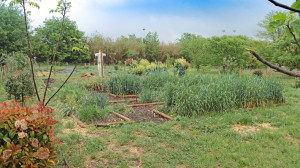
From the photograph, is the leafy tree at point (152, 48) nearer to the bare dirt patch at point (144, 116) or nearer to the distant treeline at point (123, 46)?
the distant treeline at point (123, 46)

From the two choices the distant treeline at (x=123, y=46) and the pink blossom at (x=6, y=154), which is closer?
the pink blossom at (x=6, y=154)

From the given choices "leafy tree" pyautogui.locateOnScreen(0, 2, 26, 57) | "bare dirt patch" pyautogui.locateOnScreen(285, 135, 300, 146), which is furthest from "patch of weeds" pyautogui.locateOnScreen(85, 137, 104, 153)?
"leafy tree" pyautogui.locateOnScreen(0, 2, 26, 57)

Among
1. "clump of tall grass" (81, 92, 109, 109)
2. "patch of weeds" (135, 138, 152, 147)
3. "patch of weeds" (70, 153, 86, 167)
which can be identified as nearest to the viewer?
"patch of weeds" (70, 153, 86, 167)

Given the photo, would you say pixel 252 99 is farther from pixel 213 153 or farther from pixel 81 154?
pixel 81 154

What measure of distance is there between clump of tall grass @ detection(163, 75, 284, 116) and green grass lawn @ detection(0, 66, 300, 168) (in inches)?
14.2

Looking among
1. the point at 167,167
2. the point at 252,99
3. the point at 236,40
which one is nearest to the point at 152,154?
the point at 167,167

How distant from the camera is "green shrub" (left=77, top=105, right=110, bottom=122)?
562 centimetres

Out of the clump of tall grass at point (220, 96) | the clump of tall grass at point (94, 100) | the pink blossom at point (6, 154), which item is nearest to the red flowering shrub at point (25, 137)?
the pink blossom at point (6, 154)

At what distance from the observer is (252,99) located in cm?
685

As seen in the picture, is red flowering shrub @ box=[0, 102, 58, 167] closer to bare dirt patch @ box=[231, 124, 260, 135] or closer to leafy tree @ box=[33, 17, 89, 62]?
bare dirt patch @ box=[231, 124, 260, 135]

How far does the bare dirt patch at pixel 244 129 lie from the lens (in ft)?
16.1

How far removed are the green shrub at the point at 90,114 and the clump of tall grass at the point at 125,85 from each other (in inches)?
122

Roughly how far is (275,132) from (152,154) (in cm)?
268

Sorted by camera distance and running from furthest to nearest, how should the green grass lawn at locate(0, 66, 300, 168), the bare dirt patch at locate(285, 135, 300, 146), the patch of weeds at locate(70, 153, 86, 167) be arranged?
the bare dirt patch at locate(285, 135, 300, 146) < the green grass lawn at locate(0, 66, 300, 168) < the patch of weeds at locate(70, 153, 86, 167)
